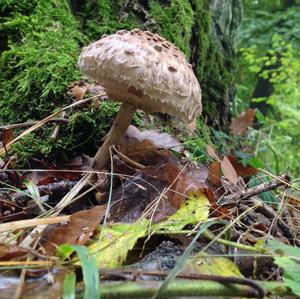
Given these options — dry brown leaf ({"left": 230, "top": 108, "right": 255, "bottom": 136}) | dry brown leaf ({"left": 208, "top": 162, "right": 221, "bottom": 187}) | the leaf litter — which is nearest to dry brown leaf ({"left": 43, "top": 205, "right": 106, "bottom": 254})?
the leaf litter

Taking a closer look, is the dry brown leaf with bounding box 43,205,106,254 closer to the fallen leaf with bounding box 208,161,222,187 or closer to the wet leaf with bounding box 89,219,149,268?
the wet leaf with bounding box 89,219,149,268

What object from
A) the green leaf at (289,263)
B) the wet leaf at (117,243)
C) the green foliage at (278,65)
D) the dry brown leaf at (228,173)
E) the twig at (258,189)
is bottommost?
the green foliage at (278,65)

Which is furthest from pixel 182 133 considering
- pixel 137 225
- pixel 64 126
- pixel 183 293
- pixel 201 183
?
pixel 183 293

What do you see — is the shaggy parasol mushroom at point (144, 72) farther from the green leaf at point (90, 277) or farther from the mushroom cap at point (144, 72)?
the green leaf at point (90, 277)

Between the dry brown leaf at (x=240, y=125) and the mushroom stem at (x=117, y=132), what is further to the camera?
the dry brown leaf at (x=240, y=125)

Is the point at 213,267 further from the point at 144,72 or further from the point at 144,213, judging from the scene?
the point at 144,72

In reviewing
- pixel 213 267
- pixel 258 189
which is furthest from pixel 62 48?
pixel 213 267

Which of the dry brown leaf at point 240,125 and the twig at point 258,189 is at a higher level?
the twig at point 258,189

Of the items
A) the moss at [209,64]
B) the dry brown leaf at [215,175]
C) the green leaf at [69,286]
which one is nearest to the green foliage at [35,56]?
the dry brown leaf at [215,175]
